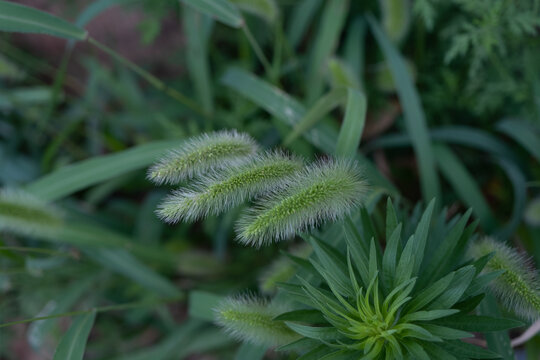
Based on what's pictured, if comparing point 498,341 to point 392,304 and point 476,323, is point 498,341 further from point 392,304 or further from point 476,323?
point 392,304

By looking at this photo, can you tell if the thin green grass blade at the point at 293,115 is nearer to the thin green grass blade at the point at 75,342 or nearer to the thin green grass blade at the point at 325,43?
the thin green grass blade at the point at 325,43

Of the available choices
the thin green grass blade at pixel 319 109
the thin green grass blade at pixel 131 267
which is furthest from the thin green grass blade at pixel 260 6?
the thin green grass blade at pixel 131 267

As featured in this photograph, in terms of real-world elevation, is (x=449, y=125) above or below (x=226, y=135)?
above

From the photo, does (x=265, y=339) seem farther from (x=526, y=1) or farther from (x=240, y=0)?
(x=526, y=1)

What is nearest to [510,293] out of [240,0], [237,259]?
[240,0]

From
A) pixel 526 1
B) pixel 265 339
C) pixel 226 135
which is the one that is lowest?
pixel 265 339

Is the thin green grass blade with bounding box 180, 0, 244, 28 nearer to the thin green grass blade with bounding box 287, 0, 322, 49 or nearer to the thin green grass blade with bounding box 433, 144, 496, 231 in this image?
the thin green grass blade with bounding box 287, 0, 322, 49

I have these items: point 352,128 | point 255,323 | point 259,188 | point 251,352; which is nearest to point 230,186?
point 259,188

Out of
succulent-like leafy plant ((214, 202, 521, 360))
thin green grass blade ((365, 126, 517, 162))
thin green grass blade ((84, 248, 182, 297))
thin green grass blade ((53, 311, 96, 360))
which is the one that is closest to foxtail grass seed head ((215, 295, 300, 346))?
succulent-like leafy plant ((214, 202, 521, 360))
